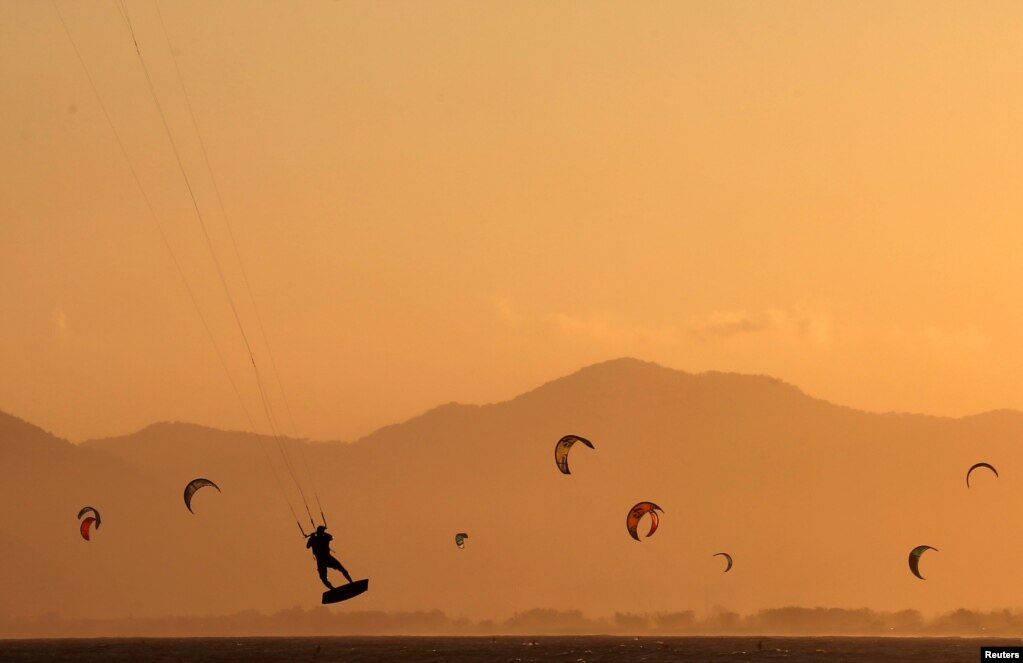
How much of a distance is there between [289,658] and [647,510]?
8899 cm

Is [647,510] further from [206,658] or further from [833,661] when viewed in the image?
[206,658]

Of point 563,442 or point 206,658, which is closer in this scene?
point 563,442

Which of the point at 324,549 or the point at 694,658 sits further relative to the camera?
the point at 694,658

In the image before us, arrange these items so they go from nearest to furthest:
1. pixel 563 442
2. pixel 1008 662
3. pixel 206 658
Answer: pixel 1008 662 < pixel 563 442 < pixel 206 658

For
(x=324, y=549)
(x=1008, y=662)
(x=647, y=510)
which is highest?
(x=647, y=510)

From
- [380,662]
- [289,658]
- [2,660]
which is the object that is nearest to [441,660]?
[380,662]

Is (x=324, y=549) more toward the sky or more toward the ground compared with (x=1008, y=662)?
more toward the sky

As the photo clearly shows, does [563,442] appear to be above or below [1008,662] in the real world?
above

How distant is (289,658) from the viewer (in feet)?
447

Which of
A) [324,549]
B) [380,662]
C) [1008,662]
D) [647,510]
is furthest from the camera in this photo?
[380,662]

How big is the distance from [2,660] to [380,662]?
123 feet

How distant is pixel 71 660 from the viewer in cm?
12862

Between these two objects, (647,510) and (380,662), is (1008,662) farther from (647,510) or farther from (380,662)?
(380,662)

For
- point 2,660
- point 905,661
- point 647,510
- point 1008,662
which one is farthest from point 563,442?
point 2,660
